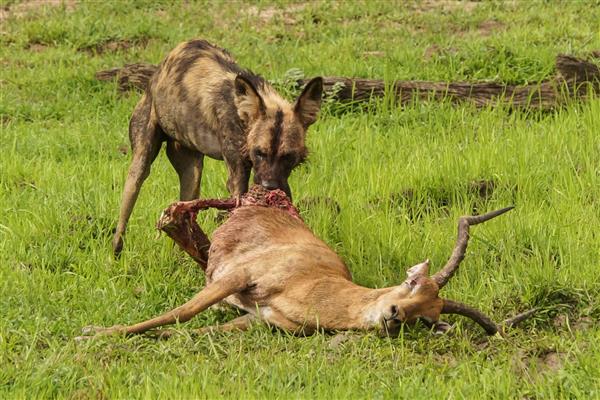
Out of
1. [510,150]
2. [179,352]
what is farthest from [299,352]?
[510,150]

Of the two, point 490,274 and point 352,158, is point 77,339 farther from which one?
point 352,158

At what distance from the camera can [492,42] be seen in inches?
482

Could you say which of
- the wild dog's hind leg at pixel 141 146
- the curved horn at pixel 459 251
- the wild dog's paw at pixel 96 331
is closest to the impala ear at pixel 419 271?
the curved horn at pixel 459 251

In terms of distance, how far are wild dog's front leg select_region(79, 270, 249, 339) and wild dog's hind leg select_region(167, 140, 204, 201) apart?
2.32 metres

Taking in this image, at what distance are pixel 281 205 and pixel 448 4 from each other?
24.5 feet

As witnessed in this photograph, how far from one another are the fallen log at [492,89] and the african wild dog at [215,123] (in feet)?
7.69

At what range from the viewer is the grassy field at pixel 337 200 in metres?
5.99

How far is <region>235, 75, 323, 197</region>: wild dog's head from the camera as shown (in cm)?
783

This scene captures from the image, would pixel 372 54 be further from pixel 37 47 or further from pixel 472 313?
pixel 472 313

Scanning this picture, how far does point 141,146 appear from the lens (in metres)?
8.98

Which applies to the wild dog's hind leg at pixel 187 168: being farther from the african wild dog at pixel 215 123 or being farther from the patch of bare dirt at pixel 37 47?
the patch of bare dirt at pixel 37 47

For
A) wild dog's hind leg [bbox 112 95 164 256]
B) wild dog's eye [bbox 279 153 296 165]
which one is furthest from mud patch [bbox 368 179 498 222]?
wild dog's hind leg [bbox 112 95 164 256]

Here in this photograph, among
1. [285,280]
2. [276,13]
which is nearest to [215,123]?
[285,280]

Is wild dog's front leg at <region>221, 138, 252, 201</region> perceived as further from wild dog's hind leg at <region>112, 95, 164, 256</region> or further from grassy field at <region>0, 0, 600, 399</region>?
wild dog's hind leg at <region>112, 95, 164, 256</region>
